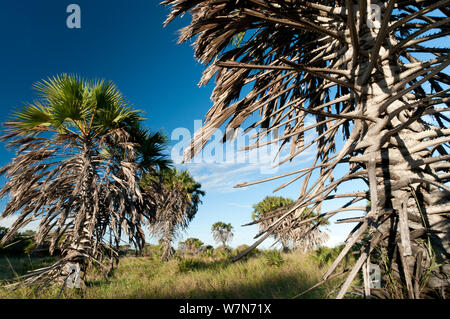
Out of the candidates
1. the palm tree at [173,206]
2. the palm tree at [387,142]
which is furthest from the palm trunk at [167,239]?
the palm tree at [387,142]

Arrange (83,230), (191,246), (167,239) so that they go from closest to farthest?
(83,230)
(167,239)
(191,246)

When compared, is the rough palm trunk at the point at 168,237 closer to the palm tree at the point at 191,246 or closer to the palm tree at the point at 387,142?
the palm tree at the point at 191,246

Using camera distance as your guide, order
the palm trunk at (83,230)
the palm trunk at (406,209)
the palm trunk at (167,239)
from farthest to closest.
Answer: the palm trunk at (167,239) < the palm trunk at (83,230) < the palm trunk at (406,209)

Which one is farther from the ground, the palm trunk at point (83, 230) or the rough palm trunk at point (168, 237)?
the palm trunk at point (83, 230)

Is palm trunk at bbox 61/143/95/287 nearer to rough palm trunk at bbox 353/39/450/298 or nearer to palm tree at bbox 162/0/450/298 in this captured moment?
palm tree at bbox 162/0/450/298

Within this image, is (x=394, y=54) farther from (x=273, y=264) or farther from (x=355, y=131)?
(x=273, y=264)

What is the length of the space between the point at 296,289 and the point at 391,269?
115 inches

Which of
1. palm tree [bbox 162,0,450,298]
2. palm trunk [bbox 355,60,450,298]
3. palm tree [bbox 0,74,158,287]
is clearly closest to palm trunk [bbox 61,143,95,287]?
palm tree [bbox 0,74,158,287]

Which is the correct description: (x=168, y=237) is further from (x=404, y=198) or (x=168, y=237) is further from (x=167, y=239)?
(x=404, y=198)

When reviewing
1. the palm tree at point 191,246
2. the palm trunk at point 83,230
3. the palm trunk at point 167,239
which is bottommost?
the palm tree at point 191,246

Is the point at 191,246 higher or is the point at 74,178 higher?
the point at 74,178

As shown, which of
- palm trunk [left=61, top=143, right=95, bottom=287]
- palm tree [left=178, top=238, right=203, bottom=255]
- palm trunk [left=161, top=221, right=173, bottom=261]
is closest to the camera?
palm trunk [left=61, top=143, right=95, bottom=287]

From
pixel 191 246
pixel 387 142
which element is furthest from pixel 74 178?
pixel 191 246

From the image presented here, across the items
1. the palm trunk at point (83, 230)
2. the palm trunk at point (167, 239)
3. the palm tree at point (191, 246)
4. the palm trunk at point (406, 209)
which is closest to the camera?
the palm trunk at point (406, 209)
